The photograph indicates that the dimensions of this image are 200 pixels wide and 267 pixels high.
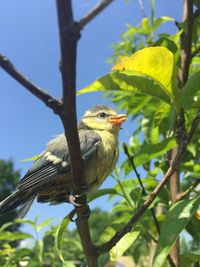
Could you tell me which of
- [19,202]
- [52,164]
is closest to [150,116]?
[52,164]

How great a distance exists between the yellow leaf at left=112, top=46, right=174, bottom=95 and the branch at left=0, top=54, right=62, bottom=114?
0.41 metres

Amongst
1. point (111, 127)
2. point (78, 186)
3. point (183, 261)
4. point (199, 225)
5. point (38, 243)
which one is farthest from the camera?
point (38, 243)

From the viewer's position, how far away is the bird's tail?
170 cm

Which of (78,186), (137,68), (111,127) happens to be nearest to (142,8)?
(111,127)

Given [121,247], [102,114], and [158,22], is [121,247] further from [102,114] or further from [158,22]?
[158,22]

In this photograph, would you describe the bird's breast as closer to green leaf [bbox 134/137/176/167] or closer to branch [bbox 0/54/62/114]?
green leaf [bbox 134/137/176/167]

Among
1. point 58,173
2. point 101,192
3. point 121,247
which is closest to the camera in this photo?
point 121,247

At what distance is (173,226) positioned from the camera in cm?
117

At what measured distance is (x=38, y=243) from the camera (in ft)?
9.28

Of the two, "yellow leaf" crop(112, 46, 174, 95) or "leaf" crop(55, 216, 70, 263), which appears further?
"leaf" crop(55, 216, 70, 263)

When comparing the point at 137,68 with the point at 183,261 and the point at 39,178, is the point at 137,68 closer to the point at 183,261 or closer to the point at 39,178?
the point at 183,261

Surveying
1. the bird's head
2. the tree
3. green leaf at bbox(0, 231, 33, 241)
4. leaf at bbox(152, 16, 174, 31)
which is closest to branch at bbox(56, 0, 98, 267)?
the tree

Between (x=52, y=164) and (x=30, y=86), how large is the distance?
1.06m

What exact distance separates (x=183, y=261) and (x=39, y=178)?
26.6 inches
